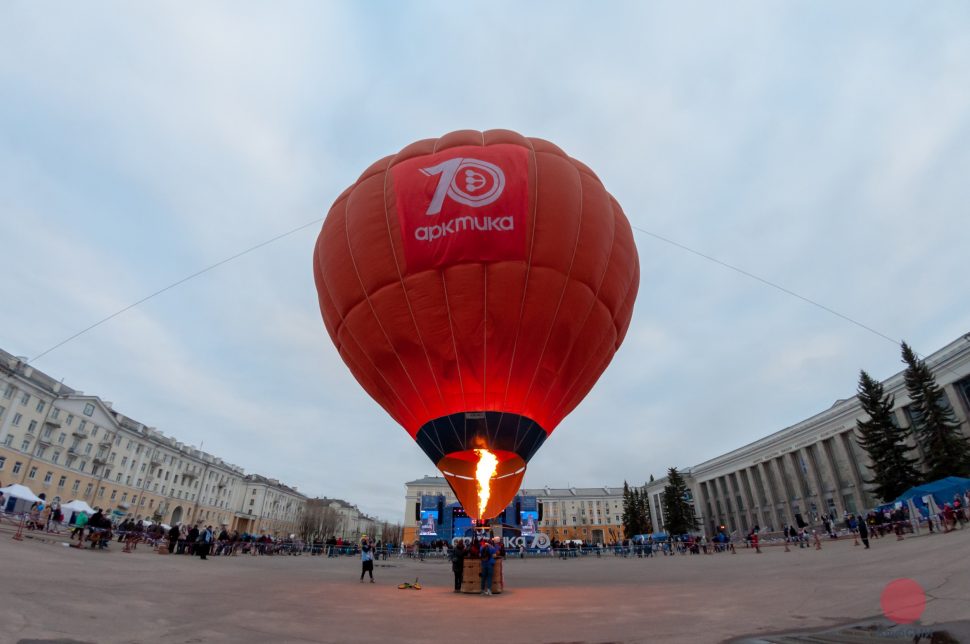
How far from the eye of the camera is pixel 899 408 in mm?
38031

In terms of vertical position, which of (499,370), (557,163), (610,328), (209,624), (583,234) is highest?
(557,163)

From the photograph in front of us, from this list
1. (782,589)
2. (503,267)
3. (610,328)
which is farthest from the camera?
(610,328)

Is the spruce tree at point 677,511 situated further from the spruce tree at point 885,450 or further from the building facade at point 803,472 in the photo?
the spruce tree at point 885,450

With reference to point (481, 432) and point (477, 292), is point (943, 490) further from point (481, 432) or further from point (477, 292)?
point (477, 292)

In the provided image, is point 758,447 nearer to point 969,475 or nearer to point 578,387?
point 969,475

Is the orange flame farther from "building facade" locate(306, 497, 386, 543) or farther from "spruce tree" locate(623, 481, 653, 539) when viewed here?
"building facade" locate(306, 497, 386, 543)

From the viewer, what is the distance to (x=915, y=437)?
118ft

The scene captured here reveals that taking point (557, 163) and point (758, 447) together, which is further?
point (758, 447)

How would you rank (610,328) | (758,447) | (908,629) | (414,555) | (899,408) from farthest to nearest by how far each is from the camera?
1. (758,447)
2. (899,408)
3. (414,555)
4. (610,328)
5. (908,629)

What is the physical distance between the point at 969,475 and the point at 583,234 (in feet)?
107

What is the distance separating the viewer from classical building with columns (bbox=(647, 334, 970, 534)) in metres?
33.9

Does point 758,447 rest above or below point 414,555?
above

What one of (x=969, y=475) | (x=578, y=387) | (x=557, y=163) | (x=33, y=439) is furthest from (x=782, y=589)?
(x=33, y=439)

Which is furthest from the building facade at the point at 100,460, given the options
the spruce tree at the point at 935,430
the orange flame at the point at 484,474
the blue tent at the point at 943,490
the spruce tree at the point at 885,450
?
the spruce tree at the point at 935,430
